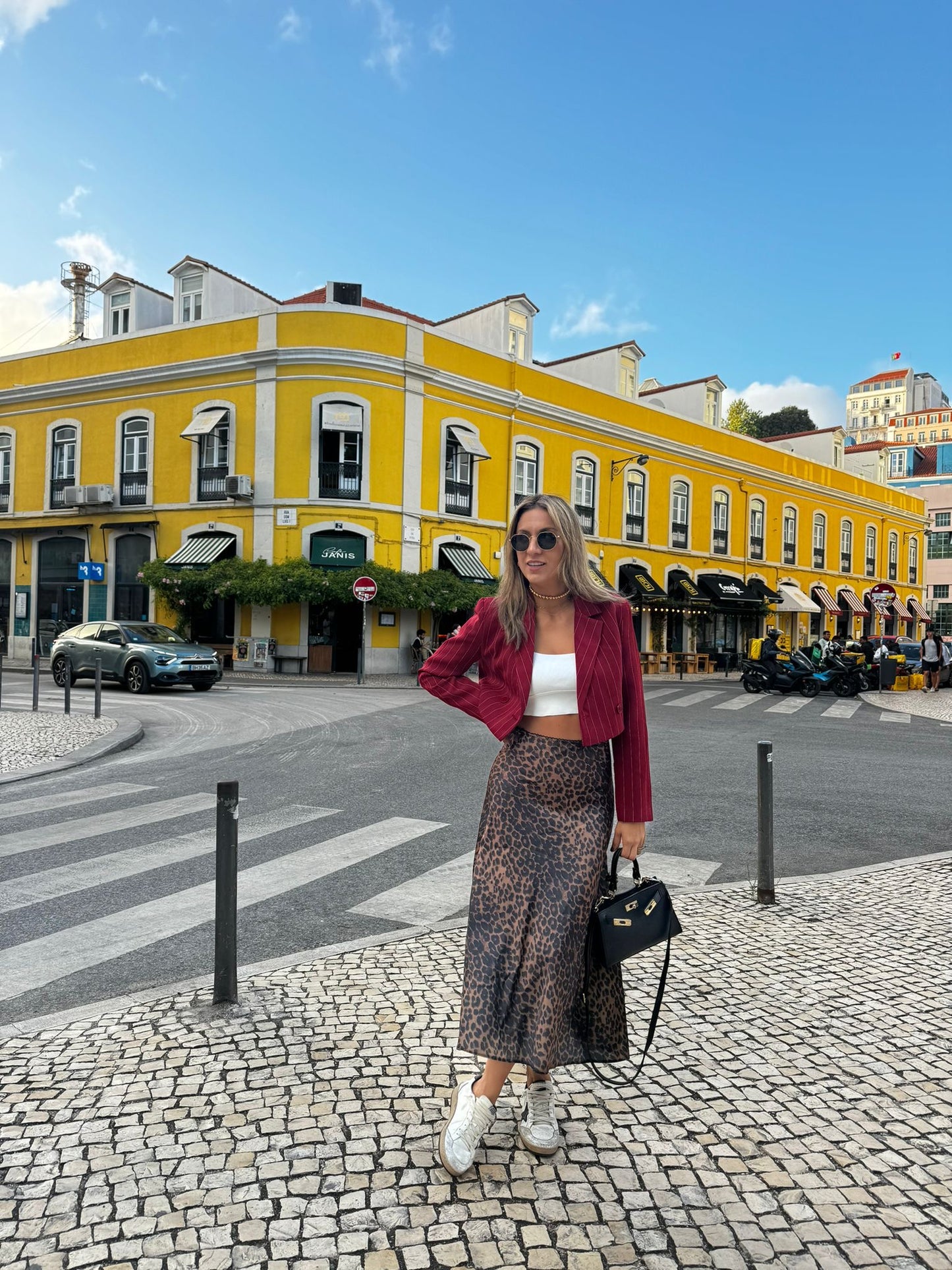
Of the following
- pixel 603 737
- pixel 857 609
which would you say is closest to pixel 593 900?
pixel 603 737

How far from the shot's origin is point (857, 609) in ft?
151

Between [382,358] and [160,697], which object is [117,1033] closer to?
[160,697]

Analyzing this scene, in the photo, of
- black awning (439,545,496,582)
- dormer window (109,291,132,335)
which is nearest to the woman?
black awning (439,545,496,582)

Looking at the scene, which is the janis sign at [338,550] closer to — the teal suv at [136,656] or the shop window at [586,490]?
the teal suv at [136,656]

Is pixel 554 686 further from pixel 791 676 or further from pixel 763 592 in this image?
pixel 763 592

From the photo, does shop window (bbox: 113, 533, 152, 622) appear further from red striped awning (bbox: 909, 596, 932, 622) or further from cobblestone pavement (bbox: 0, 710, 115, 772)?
red striped awning (bbox: 909, 596, 932, 622)

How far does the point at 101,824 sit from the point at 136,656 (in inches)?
458

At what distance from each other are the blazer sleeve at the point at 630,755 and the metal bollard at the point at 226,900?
5.16 feet

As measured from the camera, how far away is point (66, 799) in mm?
7598

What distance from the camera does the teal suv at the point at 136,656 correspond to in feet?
57.6

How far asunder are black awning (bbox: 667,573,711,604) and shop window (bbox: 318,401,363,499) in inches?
567

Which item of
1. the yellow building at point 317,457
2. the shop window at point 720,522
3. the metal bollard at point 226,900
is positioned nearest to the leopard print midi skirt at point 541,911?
the metal bollard at point 226,900

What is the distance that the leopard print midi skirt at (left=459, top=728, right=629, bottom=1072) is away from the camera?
8.46ft

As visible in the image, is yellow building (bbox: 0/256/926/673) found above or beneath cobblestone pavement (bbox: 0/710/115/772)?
above
